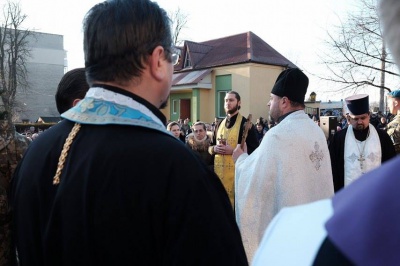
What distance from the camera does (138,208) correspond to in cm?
111

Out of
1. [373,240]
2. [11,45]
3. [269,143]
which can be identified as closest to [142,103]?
[373,240]

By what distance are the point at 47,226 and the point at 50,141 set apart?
0.29 m

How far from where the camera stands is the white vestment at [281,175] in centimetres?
321

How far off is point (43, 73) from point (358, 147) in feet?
167

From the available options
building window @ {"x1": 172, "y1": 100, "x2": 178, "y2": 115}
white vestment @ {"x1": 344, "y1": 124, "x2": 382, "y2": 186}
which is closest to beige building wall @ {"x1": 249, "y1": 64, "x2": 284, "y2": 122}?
building window @ {"x1": 172, "y1": 100, "x2": 178, "y2": 115}

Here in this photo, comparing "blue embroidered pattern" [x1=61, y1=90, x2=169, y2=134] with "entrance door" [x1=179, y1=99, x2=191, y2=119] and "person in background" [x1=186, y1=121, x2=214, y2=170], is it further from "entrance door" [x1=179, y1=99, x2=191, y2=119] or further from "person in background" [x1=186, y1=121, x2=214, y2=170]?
"entrance door" [x1=179, y1=99, x2=191, y2=119]

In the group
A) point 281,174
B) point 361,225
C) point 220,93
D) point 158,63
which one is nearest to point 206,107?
point 220,93

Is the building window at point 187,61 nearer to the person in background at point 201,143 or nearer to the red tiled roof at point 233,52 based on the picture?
the red tiled roof at point 233,52

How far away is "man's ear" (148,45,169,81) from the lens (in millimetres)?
1323

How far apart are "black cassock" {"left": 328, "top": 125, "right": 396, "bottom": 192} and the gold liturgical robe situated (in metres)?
1.43

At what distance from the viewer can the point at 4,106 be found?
8.79 feet

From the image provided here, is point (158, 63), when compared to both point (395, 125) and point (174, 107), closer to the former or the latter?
point (395, 125)

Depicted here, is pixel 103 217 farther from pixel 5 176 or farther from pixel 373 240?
pixel 5 176

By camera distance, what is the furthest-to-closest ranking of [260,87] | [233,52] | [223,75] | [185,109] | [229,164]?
[185,109] → [233,52] → [223,75] → [260,87] → [229,164]
